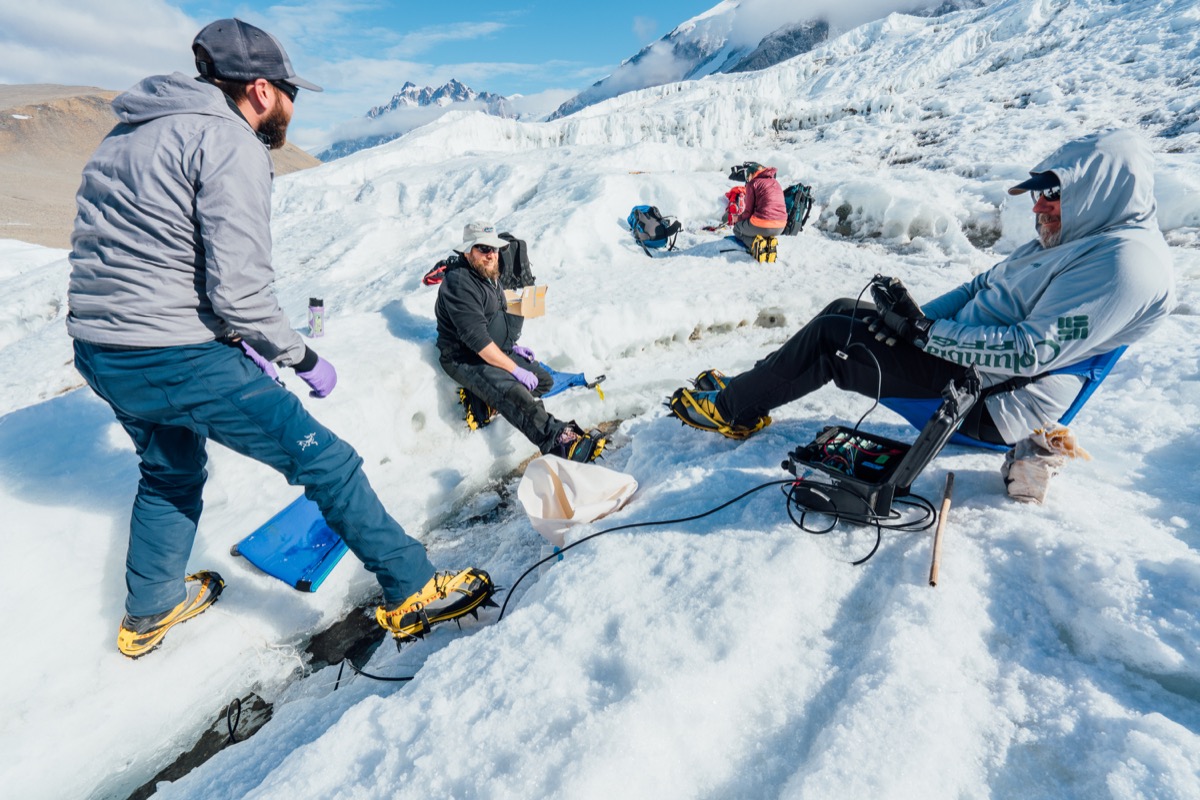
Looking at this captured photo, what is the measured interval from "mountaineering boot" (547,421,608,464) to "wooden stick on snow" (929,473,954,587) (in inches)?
81.5

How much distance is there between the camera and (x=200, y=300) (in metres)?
1.93

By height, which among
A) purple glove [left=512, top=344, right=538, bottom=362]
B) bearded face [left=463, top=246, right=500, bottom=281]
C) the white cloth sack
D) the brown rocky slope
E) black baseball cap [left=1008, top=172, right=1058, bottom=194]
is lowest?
the white cloth sack

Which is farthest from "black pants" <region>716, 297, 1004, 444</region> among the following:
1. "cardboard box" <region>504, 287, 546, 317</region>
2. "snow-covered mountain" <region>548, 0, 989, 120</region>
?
"snow-covered mountain" <region>548, 0, 989, 120</region>

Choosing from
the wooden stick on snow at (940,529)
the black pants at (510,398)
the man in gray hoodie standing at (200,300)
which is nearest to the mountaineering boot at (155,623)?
the man in gray hoodie standing at (200,300)

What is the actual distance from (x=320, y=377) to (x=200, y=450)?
59cm

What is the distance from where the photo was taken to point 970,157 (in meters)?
11.1

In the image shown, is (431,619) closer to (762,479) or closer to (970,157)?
(762,479)

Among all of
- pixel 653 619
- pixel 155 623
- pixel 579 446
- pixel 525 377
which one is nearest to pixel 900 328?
pixel 653 619

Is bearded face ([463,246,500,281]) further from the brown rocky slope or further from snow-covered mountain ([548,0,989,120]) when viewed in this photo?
snow-covered mountain ([548,0,989,120])

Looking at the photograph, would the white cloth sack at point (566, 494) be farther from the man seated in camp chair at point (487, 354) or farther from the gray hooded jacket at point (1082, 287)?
the gray hooded jacket at point (1082, 287)

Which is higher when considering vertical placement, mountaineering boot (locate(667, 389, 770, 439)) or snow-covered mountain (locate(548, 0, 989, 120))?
snow-covered mountain (locate(548, 0, 989, 120))

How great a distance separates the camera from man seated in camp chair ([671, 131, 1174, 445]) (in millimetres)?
2000

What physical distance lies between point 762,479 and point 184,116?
8.77 ft

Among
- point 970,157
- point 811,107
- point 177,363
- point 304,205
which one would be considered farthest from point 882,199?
point 811,107
